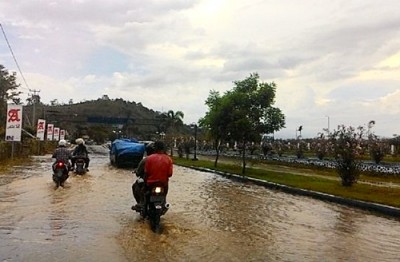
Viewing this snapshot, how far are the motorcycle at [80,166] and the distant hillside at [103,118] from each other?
203 feet

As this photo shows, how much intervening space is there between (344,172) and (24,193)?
39.9 ft

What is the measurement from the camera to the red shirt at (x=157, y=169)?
11.3 meters

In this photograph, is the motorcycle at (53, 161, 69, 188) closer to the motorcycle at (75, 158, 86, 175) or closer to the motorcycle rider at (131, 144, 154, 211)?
the motorcycle at (75, 158, 86, 175)

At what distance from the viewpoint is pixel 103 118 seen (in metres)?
106

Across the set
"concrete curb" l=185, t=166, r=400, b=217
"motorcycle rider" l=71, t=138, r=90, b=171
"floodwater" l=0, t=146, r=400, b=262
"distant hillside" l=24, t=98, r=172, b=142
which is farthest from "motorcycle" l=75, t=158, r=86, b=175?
"distant hillside" l=24, t=98, r=172, b=142

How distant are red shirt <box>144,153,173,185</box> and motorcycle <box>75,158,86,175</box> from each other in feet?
48.5

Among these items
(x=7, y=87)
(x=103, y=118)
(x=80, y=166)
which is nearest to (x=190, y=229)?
→ (x=80, y=166)

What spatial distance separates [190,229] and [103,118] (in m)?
96.3

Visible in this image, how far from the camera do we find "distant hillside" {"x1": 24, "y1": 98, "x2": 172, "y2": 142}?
10655 centimetres

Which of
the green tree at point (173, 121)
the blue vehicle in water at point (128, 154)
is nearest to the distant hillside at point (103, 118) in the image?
the green tree at point (173, 121)

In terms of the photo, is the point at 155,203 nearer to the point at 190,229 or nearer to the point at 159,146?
the point at 190,229

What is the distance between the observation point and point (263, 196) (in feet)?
62.6

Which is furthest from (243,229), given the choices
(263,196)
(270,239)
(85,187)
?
(85,187)

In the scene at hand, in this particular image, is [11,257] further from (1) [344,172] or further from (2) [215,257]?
(1) [344,172]
